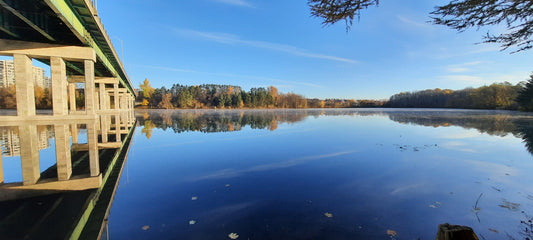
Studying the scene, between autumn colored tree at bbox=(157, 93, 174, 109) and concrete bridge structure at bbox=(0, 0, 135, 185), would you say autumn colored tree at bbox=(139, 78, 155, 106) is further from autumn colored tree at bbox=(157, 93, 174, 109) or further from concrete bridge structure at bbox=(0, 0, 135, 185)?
concrete bridge structure at bbox=(0, 0, 135, 185)

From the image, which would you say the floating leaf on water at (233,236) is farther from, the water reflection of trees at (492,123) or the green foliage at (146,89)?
the green foliage at (146,89)

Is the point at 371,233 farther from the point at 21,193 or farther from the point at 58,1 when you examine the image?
the point at 58,1

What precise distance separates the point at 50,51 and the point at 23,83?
3310 mm

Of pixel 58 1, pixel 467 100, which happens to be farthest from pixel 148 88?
pixel 467 100

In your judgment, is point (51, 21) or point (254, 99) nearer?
point (51, 21)

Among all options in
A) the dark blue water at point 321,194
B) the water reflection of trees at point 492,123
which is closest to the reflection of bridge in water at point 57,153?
the dark blue water at point 321,194

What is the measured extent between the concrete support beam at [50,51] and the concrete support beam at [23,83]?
49 centimetres

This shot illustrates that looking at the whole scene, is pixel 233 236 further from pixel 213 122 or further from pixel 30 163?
pixel 213 122

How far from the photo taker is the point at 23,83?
14461 millimetres

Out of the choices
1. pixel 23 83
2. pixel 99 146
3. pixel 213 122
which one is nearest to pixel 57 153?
pixel 99 146

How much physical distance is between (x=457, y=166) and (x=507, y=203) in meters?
3.11

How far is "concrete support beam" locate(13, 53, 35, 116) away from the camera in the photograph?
14000 millimetres

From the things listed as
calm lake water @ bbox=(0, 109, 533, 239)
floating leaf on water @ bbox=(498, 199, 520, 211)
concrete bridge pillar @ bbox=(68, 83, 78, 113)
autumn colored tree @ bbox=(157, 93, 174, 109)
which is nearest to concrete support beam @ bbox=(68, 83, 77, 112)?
concrete bridge pillar @ bbox=(68, 83, 78, 113)

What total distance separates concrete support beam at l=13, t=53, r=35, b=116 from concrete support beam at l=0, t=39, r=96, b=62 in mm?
488
